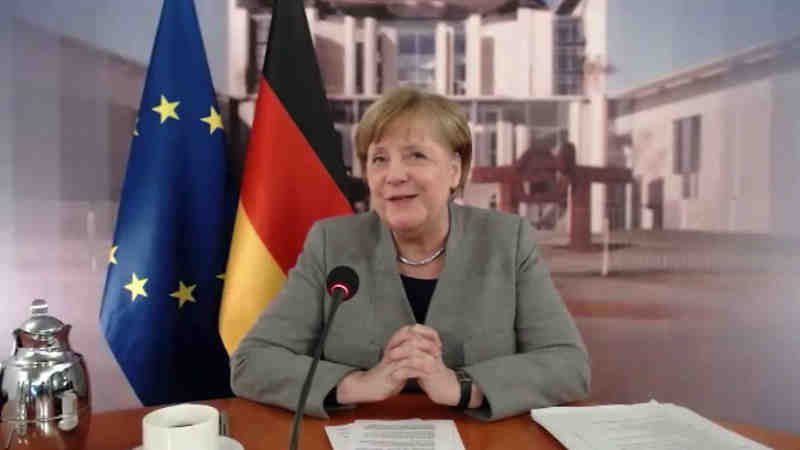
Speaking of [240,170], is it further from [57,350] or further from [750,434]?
[750,434]

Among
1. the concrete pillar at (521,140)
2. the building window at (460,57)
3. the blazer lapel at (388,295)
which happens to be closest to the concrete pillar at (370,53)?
the building window at (460,57)

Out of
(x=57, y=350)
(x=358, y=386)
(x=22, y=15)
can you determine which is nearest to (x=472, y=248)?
(x=358, y=386)

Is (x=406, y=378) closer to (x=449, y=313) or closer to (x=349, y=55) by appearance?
(x=449, y=313)

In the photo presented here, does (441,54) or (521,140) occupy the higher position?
(441,54)

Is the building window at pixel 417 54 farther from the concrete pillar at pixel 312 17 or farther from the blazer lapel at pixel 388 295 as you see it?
the blazer lapel at pixel 388 295

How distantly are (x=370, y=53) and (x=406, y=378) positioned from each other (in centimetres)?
135

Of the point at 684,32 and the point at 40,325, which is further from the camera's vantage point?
the point at 684,32

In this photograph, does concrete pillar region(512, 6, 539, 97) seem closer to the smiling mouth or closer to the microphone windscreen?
the smiling mouth

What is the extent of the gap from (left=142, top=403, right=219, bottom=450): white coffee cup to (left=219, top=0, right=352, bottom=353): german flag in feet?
3.83

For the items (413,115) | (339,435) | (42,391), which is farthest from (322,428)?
(413,115)

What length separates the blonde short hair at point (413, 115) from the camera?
166 cm

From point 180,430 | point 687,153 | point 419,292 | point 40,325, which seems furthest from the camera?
point 687,153

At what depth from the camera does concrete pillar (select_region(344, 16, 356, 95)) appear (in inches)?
90.2

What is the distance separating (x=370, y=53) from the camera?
231cm
